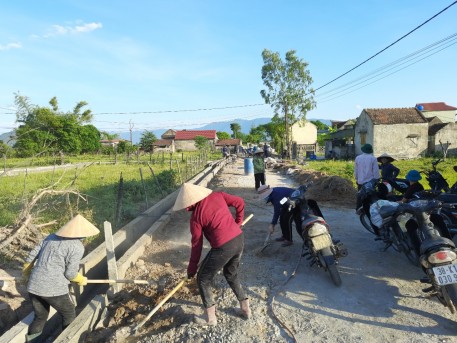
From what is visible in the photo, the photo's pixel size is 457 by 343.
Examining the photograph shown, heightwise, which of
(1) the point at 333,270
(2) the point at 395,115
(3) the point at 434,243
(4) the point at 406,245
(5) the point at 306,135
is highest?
(2) the point at 395,115

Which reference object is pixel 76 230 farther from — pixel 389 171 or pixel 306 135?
pixel 306 135

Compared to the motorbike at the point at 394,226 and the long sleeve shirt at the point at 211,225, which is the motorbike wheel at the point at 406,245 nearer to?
the motorbike at the point at 394,226

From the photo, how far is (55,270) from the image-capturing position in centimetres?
357

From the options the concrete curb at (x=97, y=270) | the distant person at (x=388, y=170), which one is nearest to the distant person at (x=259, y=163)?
the concrete curb at (x=97, y=270)

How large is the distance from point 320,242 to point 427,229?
1135mm

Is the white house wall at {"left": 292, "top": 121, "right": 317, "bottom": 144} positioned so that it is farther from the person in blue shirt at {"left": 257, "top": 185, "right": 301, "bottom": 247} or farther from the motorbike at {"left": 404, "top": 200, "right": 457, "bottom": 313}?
the motorbike at {"left": 404, "top": 200, "right": 457, "bottom": 313}

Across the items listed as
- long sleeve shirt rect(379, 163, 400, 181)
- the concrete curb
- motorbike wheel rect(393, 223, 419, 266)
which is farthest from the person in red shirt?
long sleeve shirt rect(379, 163, 400, 181)

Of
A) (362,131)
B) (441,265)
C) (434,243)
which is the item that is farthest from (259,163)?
(362,131)

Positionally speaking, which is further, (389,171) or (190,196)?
(389,171)

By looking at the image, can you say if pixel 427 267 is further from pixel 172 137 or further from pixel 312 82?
pixel 172 137

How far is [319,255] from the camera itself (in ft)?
14.0

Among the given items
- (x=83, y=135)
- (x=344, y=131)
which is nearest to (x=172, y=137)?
(x=83, y=135)

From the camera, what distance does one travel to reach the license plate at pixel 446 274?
A: 10.2 feet

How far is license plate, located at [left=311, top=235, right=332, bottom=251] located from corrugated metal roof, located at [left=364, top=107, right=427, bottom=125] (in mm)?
28608
